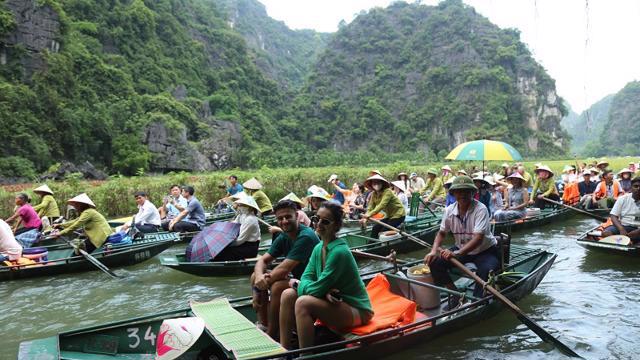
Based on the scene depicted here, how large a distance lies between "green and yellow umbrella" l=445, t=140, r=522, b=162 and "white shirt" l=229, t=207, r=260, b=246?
373 cm

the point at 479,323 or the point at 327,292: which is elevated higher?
the point at 327,292

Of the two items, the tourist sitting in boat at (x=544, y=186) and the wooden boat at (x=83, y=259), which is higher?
the tourist sitting in boat at (x=544, y=186)

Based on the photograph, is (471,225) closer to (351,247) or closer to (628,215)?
(351,247)

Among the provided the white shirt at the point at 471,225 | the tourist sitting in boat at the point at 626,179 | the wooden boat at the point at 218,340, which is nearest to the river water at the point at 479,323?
the wooden boat at the point at 218,340

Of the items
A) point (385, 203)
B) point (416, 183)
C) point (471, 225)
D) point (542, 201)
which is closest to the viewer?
point (471, 225)

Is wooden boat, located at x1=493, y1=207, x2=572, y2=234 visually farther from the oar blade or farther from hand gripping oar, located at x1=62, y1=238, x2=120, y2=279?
hand gripping oar, located at x1=62, y1=238, x2=120, y2=279

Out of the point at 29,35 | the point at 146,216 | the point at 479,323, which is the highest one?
the point at 29,35

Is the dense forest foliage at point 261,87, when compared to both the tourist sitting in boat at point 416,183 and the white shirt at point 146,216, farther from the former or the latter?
the tourist sitting in boat at point 416,183

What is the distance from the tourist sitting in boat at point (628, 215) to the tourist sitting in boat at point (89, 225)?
30.9 ft

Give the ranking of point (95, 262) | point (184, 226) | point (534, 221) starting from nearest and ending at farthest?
point (95, 262)
point (184, 226)
point (534, 221)

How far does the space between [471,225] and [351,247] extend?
4.34m

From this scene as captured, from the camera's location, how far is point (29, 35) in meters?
35.7

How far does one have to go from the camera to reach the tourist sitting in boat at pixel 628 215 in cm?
822

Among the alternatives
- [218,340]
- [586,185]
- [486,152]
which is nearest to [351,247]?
[486,152]
